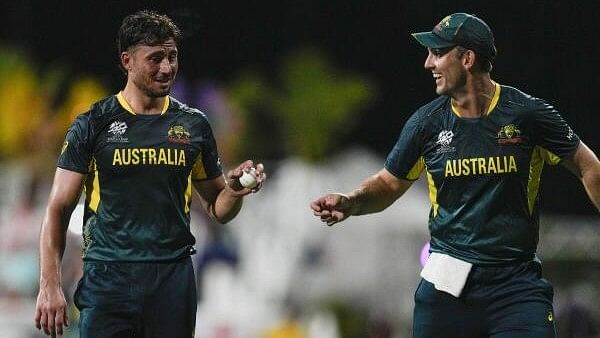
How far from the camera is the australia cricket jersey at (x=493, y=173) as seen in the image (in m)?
5.84

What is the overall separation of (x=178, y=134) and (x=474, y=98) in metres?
1.46

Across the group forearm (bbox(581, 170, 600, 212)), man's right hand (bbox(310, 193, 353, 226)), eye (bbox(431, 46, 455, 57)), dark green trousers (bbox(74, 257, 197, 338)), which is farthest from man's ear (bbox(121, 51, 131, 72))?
forearm (bbox(581, 170, 600, 212))

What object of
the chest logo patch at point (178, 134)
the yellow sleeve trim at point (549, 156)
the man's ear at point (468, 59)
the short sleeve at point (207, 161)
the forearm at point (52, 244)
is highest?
the man's ear at point (468, 59)

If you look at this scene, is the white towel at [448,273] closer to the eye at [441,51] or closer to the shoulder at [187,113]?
the eye at [441,51]

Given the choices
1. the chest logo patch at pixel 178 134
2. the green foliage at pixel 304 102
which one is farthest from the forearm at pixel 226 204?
the green foliage at pixel 304 102

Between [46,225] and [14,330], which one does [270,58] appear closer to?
[14,330]

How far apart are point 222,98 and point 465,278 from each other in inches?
352

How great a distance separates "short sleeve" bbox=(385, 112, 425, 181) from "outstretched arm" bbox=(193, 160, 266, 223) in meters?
0.71

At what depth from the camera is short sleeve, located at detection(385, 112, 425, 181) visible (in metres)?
6.11

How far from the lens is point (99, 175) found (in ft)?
19.2

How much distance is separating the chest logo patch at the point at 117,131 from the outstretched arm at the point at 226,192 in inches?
20.8

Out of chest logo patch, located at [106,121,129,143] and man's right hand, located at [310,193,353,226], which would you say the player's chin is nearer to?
chest logo patch, located at [106,121,129,143]

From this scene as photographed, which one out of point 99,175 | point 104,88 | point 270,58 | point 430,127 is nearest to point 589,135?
point 270,58

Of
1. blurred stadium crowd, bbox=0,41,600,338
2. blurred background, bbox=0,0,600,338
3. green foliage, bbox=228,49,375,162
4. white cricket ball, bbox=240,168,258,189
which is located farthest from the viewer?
green foliage, bbox=228,49,375,162
